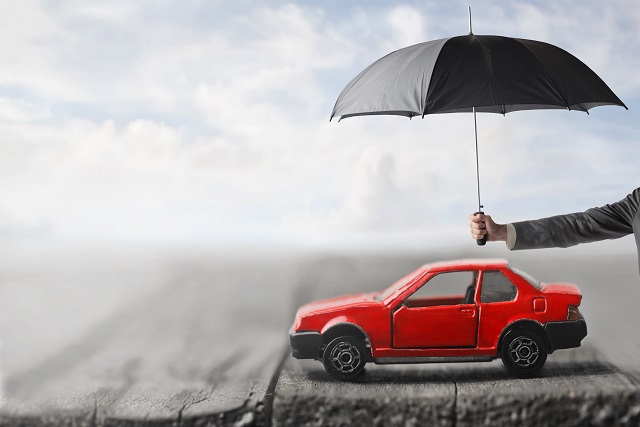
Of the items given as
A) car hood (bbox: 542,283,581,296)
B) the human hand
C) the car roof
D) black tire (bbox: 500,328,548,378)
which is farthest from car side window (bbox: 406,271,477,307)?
the human hand

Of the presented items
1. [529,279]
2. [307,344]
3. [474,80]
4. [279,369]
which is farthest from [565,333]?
[279,369]

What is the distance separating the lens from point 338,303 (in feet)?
14.0

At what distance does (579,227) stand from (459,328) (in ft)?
3.63

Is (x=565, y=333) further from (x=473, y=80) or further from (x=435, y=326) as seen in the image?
(x=473, y=80)

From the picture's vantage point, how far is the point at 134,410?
14.2 ft

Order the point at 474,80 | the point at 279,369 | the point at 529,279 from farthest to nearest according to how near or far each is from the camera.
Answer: the point at 279,369
the point at 529,279
the point at 474,80

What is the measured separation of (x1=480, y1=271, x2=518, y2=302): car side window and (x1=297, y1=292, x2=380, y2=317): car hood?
24.5 inches

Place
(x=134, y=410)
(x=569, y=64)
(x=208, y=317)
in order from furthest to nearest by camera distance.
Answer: (x=208, y=317) → (x=134, y=410) → (x=569, y=64)

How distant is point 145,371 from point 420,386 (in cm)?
182

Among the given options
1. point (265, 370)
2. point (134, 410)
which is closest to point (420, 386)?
point (265, 370)

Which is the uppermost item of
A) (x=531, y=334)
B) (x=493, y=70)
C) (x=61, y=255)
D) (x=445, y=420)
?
(x=493, y=70)

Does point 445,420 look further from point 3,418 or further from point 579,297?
point 3,418

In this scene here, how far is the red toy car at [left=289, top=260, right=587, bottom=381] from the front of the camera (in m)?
4.04

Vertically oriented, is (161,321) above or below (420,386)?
above
